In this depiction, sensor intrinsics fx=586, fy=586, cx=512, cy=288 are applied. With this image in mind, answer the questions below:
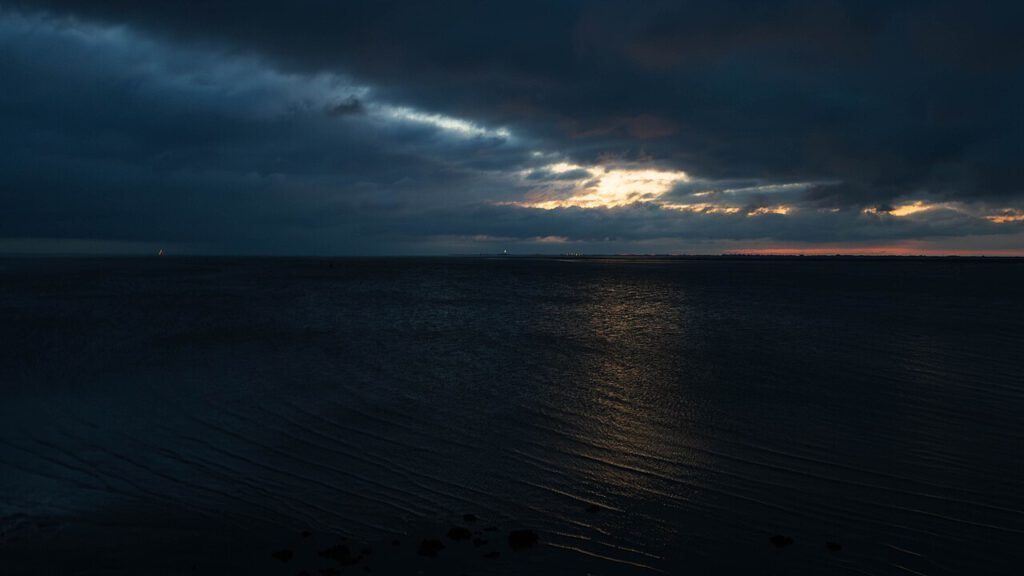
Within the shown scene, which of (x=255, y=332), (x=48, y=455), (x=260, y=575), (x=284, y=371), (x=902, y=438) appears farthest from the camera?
(x=255, y=332)

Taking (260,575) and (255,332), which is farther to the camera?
(255,332)

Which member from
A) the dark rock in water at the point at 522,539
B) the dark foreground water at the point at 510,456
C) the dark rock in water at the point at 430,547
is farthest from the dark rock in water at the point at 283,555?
the dark rock in water at the point at 522,539

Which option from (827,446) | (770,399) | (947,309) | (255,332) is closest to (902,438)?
(827,446)

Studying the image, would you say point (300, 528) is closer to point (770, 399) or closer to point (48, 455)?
point (48, 455)

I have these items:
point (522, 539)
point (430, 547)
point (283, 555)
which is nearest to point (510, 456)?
point (522, 539)

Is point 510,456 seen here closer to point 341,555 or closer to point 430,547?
point 430,547

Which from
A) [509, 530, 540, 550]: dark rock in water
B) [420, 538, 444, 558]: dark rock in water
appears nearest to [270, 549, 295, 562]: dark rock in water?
[420, 538, 444, 558]: dark rock in water

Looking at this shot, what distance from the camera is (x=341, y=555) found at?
8406 millimetres

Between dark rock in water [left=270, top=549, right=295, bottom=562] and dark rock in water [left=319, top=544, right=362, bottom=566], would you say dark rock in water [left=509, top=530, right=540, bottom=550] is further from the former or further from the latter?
dark rock in water [left=270, top=549, right=295, bottom=562]

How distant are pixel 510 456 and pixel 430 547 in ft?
14.6

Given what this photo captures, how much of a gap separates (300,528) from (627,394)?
39.0ft

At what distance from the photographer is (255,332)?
3328cm

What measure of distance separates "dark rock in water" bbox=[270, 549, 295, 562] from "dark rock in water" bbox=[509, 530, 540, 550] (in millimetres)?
3197

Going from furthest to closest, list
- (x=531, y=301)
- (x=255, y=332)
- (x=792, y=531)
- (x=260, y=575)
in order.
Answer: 1. (x=531, y=301)
2. (x=255, y=332)
3. (x=792, y=531)
4. (x=260, y=575)
